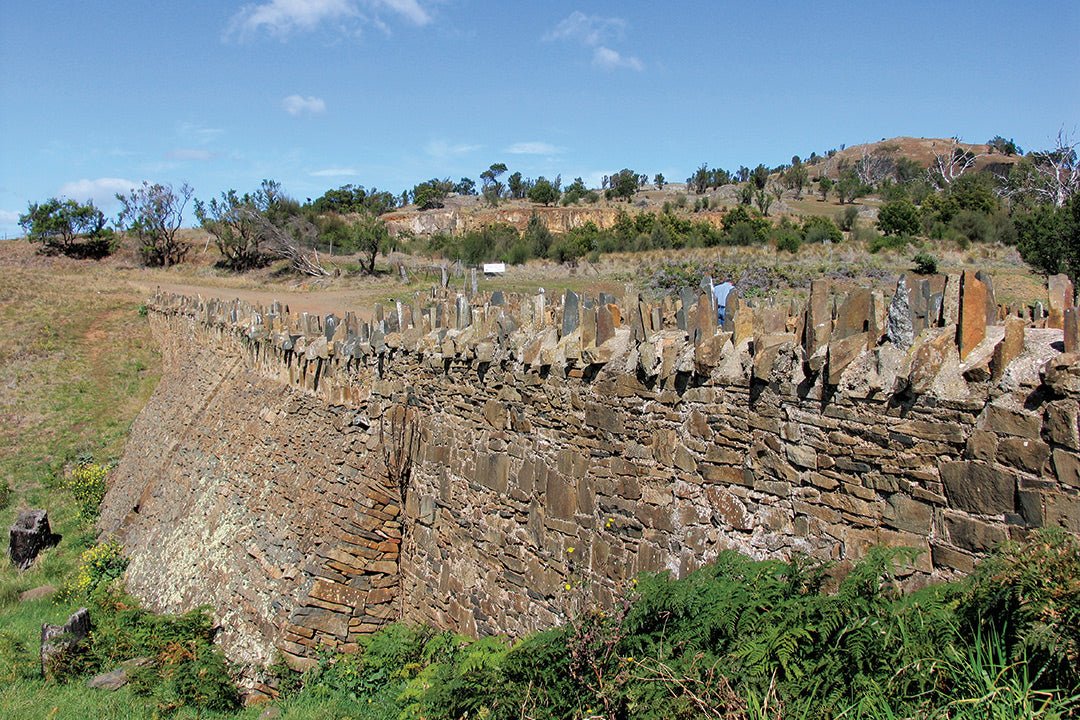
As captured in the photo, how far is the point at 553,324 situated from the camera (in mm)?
6895

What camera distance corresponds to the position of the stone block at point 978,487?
12.1 feet

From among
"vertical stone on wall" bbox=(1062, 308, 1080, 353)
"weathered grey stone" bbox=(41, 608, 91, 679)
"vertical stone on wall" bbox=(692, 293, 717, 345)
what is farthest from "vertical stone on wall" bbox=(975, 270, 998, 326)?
"weathered grey stone" bbox=(41, 608, 91, 679)

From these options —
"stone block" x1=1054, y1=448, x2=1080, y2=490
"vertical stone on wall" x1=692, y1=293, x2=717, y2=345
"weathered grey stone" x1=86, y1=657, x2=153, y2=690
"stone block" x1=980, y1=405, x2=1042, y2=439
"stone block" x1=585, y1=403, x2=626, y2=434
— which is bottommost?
"weathered grey stone" x1=86, y1=657, x2=153, y2=690

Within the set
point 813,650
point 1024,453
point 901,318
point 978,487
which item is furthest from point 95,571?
point 1024,453

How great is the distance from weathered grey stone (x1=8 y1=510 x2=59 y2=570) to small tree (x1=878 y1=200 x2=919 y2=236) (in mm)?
33735

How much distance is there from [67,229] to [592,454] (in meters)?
57.4

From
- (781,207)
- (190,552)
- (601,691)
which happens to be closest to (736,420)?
(601,691)

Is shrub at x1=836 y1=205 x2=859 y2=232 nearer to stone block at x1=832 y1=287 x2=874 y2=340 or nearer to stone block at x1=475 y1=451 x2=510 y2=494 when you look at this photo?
stone block at x1=475 y1=451 x2=510 y2=494

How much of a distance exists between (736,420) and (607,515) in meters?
1.49

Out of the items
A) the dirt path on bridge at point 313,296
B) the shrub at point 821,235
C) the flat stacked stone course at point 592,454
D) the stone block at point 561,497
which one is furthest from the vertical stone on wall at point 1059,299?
the shrub at point 821,235

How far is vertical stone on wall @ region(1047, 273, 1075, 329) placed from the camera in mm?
4130

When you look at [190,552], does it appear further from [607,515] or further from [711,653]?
[711,653]

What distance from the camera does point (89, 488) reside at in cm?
1727

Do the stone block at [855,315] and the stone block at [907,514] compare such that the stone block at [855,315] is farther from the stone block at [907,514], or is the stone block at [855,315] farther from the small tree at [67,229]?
the small tree at [67,229]
